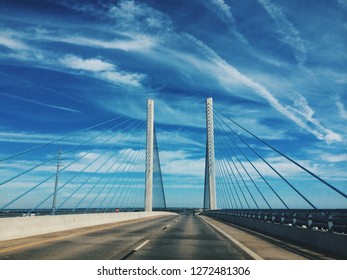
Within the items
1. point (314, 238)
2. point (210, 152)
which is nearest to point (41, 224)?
point (314, 238)

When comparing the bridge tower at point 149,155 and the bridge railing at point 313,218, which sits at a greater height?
the bridge tower at point 149,155

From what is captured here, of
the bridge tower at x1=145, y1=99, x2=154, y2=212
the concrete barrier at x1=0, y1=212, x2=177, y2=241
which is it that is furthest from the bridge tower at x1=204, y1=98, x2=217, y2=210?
the concrete barrier at x1=0, y1=212, x2=177, y2=241

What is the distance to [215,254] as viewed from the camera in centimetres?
975

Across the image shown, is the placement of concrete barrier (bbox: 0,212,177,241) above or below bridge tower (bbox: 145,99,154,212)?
below

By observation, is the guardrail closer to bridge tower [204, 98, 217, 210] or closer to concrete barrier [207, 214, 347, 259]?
concrete barrier [207, 214, 347, 259]

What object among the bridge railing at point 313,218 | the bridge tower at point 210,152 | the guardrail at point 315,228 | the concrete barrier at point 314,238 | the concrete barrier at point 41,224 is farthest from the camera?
the bridge tower at point 210,152

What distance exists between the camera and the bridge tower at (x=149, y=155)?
53.0 meters

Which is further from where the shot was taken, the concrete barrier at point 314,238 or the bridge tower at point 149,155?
the bridge tower at point 149,155

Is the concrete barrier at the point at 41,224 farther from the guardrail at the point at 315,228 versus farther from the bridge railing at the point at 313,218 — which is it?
the bridge railing at the point at 313,218

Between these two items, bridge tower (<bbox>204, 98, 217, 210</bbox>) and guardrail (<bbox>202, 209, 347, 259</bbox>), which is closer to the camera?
guardrail (<bbox>202, 209, 347, 259</bbox>)

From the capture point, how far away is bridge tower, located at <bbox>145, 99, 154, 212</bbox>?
53.0 metres

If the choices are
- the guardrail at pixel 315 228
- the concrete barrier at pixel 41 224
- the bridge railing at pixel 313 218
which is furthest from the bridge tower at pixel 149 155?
the guardrail at pixel 315 228

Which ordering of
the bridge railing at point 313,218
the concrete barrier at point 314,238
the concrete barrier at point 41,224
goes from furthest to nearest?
1. the concrete barrier at point 41,224
2. the bridge railing at point 313,218
3. the concrete barrier at point 314,238
